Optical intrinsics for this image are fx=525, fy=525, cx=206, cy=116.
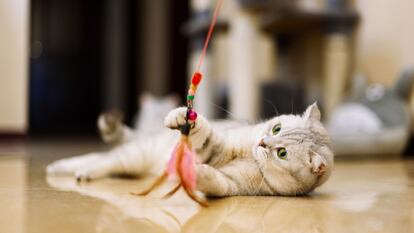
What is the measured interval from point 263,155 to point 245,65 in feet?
5.25

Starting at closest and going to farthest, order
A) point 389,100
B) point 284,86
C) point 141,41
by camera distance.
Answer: point 389,100 < point 284,86 < point 141,41

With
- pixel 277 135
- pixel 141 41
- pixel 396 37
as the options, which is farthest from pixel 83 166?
pixel 141 41

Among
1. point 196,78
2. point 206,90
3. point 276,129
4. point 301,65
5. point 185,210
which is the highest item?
point 196,78

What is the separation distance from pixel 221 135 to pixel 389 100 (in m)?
1.53

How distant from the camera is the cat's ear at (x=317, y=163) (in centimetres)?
110

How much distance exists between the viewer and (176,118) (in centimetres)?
99

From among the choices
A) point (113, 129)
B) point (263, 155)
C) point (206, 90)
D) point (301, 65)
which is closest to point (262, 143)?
point (263, 155)

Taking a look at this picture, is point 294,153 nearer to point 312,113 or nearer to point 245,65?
point 312,113

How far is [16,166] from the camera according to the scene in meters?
1.94

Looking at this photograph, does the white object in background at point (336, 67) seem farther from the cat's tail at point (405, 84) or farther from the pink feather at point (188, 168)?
the pink feather at point (188, 168)

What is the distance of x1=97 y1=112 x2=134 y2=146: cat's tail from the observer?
66.4 inches

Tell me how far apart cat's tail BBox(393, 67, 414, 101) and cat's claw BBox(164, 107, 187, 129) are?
177 centimetres

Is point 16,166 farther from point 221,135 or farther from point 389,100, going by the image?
point 389,100

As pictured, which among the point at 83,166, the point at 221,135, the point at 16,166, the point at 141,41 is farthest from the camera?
the point at 141,41
